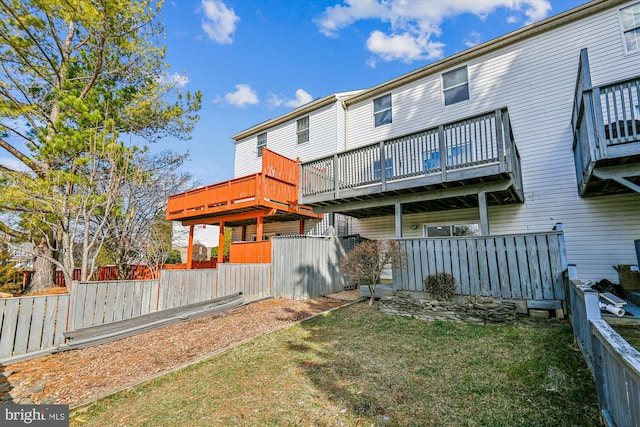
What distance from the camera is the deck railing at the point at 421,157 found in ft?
21.9

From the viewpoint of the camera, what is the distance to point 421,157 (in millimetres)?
7641

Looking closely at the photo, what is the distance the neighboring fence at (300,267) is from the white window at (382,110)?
6.08m

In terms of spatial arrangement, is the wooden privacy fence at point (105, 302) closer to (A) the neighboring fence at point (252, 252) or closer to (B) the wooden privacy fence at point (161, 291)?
(B) the wooden privacy fence at point (161, 291)

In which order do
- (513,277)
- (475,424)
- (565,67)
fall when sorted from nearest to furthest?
(475,424), (513,277), (565,67)

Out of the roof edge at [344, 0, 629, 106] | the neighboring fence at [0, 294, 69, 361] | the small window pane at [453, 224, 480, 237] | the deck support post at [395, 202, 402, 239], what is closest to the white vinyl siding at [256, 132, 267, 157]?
the roof edge at [344, 0, 629, 106]

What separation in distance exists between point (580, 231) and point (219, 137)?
A: 17063 millimetres

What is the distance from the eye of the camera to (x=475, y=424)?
2564 mm

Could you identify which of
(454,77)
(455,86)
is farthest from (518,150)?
(454,77)

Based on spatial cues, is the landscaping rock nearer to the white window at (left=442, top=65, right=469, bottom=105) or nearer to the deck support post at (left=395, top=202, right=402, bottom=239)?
the deck support post at (left=395, top=202, right=402, bottom=239)

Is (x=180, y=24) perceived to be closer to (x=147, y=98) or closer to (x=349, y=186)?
(x=147, y=98)

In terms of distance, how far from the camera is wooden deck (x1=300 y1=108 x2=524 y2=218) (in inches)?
264

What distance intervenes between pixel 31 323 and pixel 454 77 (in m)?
13.4

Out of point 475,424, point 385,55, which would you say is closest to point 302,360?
point 475,424

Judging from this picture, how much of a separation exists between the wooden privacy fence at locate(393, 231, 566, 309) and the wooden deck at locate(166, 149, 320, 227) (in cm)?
493
